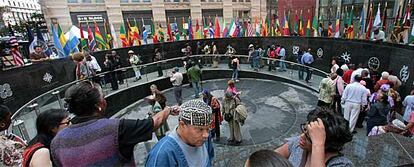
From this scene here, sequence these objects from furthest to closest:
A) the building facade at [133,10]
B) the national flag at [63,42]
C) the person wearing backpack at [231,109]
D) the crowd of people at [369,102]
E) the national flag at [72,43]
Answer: the building facade at [133,10], the national flag at [72,43], the national flag at [63,42], the person wearing backpack at [231,109], the crowd of people at [369,102]

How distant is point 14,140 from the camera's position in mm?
3252

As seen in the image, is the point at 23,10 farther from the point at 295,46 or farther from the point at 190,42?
the point at 295,46

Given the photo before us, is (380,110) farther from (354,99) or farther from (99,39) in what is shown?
(99,39)

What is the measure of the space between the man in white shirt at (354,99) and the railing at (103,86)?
3.82 meters

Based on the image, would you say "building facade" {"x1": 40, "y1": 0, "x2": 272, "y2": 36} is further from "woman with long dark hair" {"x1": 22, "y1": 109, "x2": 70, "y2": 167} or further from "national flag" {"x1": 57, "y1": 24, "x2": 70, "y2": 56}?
"woman with long dark hair" {"x1": 22, "y1": 109, "x2": 70, "y2": 167}

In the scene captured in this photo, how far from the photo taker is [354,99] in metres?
6.43

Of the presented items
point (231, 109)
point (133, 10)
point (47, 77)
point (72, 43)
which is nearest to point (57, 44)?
point (72, 43)

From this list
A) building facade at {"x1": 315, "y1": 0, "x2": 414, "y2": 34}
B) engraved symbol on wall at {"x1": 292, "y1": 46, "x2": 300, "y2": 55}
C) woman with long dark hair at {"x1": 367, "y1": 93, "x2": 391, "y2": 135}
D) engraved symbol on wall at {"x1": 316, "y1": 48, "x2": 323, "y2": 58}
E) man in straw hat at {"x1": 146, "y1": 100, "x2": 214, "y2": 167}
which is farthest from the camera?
building facade at {"x1": 315, "y1": 0, "x2": 414, "y2": 34}

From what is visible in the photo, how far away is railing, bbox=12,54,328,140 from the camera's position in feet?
20.6

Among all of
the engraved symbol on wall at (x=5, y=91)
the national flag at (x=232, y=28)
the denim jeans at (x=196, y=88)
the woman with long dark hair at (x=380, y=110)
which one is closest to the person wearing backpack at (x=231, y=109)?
the woman with long dark hair at (x=380, y=110)

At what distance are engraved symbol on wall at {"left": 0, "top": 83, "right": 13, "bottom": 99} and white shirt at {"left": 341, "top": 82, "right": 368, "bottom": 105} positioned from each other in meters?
11.8

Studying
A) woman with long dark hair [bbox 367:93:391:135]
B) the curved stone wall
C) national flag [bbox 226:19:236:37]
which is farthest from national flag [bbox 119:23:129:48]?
woman with long dark hair [bbox 367:93:391:135]

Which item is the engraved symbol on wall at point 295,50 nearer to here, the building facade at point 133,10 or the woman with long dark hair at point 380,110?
the woman with long dark hair at point 380,110

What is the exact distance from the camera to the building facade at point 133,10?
29.7 meters
